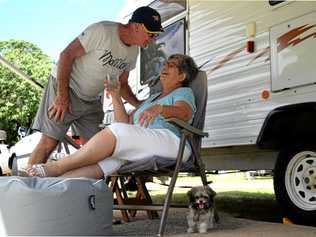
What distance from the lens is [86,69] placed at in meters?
3.29

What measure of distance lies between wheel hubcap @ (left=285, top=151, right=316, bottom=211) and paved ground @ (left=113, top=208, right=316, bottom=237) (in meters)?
0.26

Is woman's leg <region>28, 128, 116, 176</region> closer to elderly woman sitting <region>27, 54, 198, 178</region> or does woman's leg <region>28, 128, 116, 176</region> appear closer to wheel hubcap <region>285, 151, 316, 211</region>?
elderly woman sitting <region>27, 54, 198, 178</region>

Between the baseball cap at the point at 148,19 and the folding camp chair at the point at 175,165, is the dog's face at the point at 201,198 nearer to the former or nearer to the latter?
the folding camp chair at the point at 175,165

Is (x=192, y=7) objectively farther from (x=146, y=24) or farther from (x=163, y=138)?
(x=163, y=138)

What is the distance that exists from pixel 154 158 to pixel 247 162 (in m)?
1.82

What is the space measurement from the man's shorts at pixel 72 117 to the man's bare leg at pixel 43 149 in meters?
0.04

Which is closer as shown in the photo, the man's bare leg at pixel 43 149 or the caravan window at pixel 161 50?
the man's bare leg at pixel 43 149

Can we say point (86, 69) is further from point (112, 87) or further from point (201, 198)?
point (201, 198)

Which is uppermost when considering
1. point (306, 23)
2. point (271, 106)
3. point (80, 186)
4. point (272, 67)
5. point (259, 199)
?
point (306, 23)

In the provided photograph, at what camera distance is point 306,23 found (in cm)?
334

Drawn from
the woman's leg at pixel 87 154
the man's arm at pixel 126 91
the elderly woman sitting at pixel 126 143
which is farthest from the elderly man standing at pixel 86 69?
the woman's leg at pixel 87 154

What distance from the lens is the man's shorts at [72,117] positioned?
3299mm

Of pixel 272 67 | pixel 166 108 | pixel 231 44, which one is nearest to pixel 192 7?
pixel 231 44

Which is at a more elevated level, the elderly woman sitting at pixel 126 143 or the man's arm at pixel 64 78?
the man's arm at pixel 64 78
